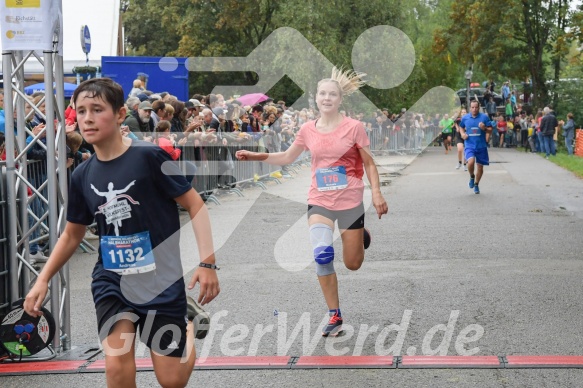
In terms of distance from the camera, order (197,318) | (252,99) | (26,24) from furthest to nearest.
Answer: (252,99) < (26,24) < (197,318)

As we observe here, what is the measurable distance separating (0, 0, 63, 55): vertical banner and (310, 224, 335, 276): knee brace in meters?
2.33

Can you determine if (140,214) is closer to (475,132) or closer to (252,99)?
(475,132)

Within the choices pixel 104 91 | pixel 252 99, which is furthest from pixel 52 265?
pixel 252 99

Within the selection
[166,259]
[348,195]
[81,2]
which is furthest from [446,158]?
[166,259]

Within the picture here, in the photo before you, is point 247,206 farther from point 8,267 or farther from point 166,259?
point 166,259

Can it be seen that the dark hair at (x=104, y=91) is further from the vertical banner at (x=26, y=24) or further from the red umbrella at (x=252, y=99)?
the red umbrella at (x=252, y=99)

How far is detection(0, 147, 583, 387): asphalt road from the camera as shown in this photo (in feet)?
19.9

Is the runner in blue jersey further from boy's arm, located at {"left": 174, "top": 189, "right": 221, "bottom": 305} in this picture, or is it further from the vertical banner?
boy's arm, located at {"left": 174, "top": 189, "right": 221, "bottom": 305}

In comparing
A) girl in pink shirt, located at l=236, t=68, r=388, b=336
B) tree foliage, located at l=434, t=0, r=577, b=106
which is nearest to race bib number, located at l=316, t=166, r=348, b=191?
girl in pink shirt, located at l=236, t=68, r=388, b=336

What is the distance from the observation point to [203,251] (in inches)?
178

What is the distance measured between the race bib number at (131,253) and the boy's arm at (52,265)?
0.76 feet

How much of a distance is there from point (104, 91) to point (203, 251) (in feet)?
2.87

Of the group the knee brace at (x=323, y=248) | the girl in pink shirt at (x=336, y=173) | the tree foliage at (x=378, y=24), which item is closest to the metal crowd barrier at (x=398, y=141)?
the tree foliage at (x=378, y=24)

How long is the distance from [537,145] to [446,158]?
7.26m
